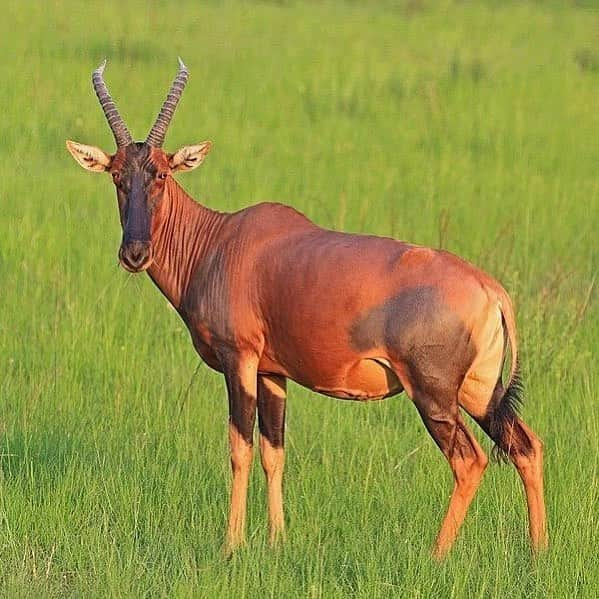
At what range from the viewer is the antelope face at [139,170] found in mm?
5941

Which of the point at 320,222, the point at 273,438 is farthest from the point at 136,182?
the point at 320,222

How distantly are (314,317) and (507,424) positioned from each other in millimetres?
876

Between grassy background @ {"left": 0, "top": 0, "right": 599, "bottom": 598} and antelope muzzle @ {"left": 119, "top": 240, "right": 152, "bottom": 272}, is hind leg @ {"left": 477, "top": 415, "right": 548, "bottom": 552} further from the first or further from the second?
antelope muzzle @ {"left": 119, "top": 240, "right": 152, "bottom": 272}

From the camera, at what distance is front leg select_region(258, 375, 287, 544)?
243 inches

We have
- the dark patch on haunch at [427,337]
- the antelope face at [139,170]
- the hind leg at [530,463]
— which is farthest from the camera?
the antelope face at [139,170]

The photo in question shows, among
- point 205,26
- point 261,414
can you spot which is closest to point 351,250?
point 261,414

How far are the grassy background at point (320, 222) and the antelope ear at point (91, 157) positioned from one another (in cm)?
135

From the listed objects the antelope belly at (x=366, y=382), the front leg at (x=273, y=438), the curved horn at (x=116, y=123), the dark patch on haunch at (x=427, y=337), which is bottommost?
the front leg at (x=273, y=438)

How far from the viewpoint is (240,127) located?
13367mm

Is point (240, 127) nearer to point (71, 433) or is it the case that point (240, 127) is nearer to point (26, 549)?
point (71, 433)

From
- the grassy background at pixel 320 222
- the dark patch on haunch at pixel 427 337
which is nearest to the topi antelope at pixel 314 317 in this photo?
the dark patch on haunch at pixel 427 337

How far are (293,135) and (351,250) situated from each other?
773cm

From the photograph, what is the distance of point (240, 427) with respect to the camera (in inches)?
239

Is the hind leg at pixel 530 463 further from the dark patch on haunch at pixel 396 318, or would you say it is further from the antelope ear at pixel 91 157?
the antelope ear at pixel 91 157
